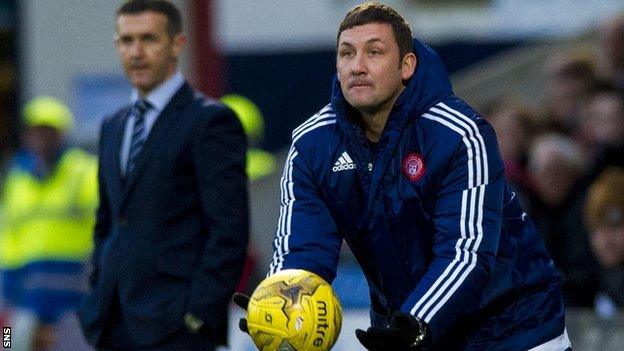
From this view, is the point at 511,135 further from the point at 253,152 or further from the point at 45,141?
the point at 253,152

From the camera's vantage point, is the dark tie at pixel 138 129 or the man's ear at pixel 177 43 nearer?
the dark tie at pixel 138 129

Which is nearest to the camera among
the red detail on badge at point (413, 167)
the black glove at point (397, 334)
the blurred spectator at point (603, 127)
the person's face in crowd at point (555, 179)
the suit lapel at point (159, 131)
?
the black glove at point (397, 334)

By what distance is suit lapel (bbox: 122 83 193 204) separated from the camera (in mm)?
7242

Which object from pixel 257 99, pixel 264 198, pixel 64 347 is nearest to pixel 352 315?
pixel 64 347

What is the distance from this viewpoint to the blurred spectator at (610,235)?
29.8 feet

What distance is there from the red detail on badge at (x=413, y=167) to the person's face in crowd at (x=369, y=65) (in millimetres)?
217

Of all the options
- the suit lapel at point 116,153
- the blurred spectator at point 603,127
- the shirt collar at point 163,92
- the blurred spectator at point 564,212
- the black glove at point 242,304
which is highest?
the shirt collar at point 163,92

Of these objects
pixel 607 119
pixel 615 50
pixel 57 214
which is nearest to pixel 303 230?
pixel 607 119

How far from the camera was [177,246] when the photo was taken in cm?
717

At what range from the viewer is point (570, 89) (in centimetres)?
1152

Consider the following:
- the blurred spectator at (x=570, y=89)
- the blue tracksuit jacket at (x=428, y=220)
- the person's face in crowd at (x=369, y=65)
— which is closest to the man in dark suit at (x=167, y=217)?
the blue tracksuit jacket at (x=428, y=220)

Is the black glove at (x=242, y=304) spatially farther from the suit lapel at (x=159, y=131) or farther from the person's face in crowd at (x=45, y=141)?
the person's face in crowd at (x=45, y=141)

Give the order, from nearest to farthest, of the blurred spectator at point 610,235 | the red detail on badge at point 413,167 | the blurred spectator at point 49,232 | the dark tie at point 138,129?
1. the red detail on badge at point 413,167
2. the dark tie at point 138,129
3. the blurred spectator at point 610,235
4. the blurred spectator at point 49,232

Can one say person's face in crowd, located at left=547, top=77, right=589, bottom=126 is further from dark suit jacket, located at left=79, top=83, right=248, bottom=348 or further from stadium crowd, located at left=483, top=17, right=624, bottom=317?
dark suit jacket, located at left=79, top=83, right=248, bottom=348
